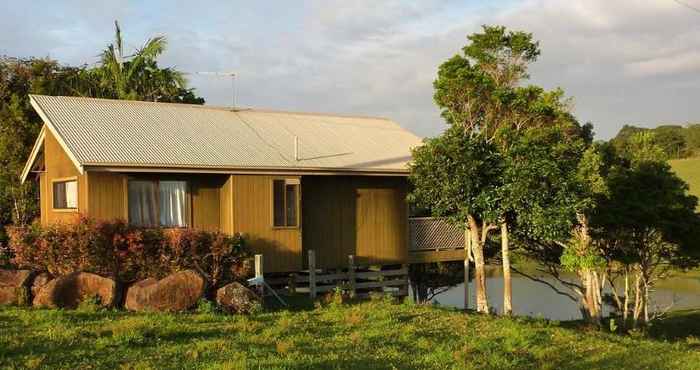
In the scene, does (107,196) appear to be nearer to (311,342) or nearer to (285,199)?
(285,199)

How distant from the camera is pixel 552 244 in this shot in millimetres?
27688

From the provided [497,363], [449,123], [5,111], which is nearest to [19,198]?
[5,111]

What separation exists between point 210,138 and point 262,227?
304cm

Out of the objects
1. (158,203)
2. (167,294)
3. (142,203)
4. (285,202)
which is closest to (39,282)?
(167,294)

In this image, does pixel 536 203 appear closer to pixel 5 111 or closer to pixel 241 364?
pixel 241 364

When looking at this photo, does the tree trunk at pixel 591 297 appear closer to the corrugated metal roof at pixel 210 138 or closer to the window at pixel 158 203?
the corrugated metal roof at pixel 210 138

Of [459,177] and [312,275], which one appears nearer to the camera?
[459,177]

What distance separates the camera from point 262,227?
18031 millimetres

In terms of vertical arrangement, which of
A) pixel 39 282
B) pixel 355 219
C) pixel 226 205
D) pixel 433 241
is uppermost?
pixel 226 205

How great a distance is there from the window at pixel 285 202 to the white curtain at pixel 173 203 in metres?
2.26

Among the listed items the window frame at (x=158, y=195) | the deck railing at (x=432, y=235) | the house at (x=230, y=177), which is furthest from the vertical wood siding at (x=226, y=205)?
the deck railing at (x=432, y=235)

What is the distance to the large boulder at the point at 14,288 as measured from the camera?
13550mm

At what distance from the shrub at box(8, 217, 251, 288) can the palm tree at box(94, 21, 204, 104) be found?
1444 cm

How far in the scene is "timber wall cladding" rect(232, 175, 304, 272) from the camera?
17.8 m
